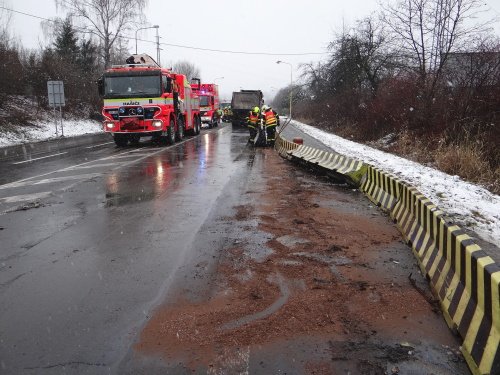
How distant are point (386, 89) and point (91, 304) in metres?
21.5

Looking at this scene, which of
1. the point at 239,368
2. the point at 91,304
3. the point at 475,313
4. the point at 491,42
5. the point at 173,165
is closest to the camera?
the point at 239,368

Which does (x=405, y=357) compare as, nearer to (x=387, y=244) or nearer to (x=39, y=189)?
(x=387, y=244)

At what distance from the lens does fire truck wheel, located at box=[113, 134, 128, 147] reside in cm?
1830

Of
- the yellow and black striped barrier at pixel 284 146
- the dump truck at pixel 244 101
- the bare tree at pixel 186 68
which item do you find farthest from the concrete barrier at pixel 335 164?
the bare tree at pixel 186 68

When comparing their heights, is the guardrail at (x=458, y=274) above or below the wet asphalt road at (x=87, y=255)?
above

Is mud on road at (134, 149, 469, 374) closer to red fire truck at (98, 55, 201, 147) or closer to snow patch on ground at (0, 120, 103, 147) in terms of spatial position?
red fire truck at (98, 55, 201, 147)

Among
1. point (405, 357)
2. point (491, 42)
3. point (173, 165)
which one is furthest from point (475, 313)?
point (491, 42)

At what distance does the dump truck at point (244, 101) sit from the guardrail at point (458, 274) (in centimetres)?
2666

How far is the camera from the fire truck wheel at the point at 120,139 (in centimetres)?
1830

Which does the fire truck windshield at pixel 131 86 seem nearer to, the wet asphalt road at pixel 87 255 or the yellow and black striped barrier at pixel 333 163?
the yellow and black striped barrier at pixel 333 163

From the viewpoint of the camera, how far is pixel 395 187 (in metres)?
7.11

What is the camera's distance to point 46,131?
26906 mm

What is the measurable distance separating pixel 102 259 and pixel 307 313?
2.53 m

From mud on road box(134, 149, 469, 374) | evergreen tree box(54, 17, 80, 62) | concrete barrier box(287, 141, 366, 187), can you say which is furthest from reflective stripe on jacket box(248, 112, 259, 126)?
evergreen tree box(54, 17, 80, 62)
